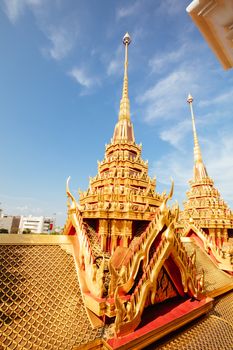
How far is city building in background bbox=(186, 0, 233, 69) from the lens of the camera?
207cm

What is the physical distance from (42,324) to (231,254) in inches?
462

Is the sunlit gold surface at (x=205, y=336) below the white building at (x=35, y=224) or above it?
below

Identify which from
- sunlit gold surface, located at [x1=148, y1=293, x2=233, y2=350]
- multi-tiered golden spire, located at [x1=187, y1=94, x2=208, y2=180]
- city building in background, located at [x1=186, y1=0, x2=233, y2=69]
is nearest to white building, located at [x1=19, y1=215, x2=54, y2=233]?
multi-tiered golden spire, located at [x1=187, y1=94, x2=208, y2=180]

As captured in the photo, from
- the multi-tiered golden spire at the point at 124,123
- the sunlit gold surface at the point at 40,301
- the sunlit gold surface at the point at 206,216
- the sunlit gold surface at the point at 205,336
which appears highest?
the multi-tiered golden spire at the point at 124,123

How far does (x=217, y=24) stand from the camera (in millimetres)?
2191

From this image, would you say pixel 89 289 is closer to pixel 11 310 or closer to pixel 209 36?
pixel 11 310

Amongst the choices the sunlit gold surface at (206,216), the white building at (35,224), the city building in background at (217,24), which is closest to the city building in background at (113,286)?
the sunlit gold surface at (206,216)

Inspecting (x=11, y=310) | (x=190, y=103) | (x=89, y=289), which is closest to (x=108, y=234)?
(x=89, y=289)

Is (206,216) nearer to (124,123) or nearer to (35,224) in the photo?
(124,123)

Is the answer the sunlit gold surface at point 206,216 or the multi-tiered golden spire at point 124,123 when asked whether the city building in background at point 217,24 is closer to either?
the multi-tiered golden spire at point 124,123

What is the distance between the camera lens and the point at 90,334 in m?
4.41

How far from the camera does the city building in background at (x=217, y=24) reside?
2.07 meters

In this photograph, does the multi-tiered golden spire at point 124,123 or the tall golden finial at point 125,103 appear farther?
the tall golden finial at point 125,103

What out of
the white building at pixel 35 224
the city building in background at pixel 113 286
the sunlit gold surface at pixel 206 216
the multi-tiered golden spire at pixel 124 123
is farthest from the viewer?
the white building at pixel 35 224
